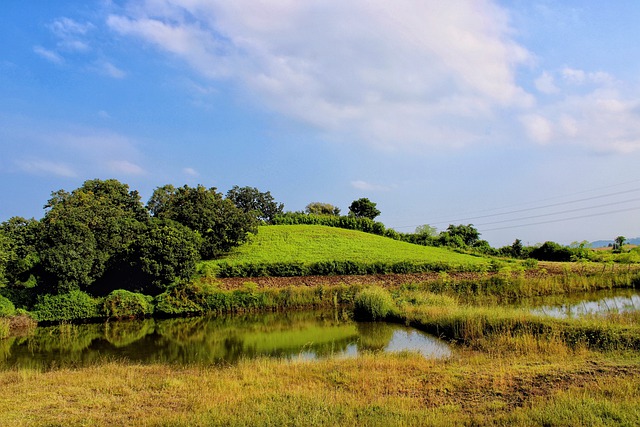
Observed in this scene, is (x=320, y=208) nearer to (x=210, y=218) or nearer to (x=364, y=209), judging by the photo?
(x=364, y=209)

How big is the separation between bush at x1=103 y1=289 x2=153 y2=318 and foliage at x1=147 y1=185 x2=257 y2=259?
38.0 ft

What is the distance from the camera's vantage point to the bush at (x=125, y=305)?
2656cm

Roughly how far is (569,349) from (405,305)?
36.7ft

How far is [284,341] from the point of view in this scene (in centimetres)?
1938

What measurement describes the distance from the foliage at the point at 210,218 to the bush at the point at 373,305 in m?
19.2

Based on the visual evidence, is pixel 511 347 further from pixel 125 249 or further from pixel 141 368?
pixel 125 249

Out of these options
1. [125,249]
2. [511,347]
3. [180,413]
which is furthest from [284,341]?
[125,249]

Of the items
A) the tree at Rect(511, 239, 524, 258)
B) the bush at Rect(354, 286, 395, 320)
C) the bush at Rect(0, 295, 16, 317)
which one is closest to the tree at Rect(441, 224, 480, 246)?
the tree at Rect(511, 239, 524, 258)

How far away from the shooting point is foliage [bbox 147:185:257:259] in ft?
125

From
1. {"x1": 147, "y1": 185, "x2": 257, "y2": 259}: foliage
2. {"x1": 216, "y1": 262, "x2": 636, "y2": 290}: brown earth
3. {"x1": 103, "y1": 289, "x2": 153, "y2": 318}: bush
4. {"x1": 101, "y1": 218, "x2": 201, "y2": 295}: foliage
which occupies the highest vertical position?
{"x1": 147, "y1": 185, "x2": 257, "y2": 259}: foliage

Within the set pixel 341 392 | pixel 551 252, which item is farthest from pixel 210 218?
pixel 551 252

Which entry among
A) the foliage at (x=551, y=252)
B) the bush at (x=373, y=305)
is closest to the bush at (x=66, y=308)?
the bush at (x=373, y=305)

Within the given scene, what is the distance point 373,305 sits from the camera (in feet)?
77.8

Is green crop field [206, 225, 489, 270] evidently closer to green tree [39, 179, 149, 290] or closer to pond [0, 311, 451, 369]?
green tree [39, 179, 149, 290]
